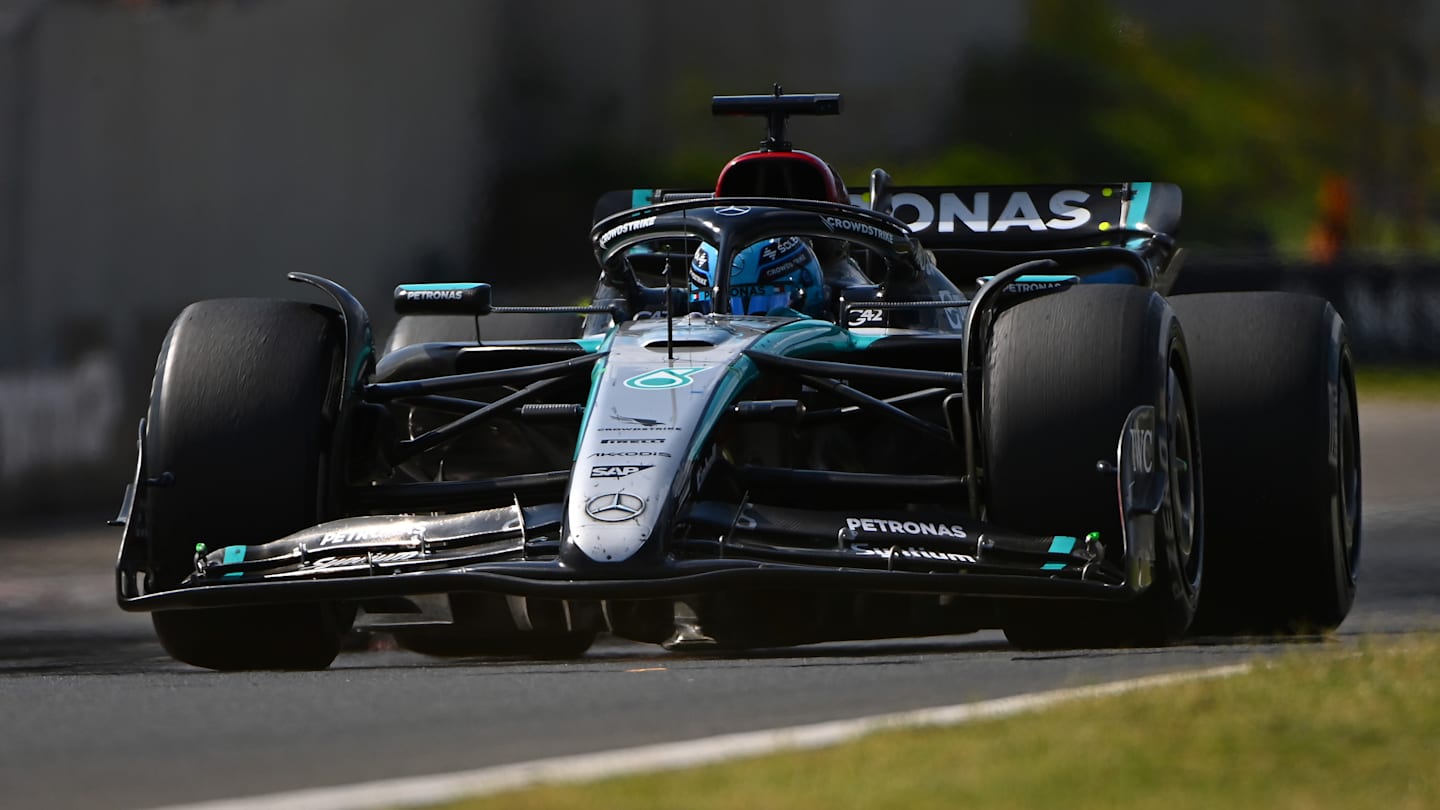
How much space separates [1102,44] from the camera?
93.0 feet

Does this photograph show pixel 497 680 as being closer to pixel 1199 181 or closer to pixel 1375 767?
pixel 1375 767

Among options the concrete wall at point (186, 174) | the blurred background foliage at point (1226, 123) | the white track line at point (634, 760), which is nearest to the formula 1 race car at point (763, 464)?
the white track line at point (634, 760)

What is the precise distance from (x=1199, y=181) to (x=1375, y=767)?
2942 cm

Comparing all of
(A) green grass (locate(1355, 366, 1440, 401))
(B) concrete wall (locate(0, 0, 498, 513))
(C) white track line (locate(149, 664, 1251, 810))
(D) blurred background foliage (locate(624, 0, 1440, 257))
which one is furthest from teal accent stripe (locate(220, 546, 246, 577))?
(A) green grass (locate(1355, 366, 1440, 401))

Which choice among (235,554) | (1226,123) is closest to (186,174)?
(235,554)

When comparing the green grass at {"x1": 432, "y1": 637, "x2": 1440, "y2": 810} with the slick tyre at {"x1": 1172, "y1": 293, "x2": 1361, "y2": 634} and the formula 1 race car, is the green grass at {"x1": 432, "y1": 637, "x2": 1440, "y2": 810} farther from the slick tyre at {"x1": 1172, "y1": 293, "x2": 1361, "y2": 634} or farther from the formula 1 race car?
the slick tyre at {"x1": 1172, "y1": 293, "x2": 1361, "y2": 634}

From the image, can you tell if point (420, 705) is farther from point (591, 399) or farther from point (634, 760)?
point (591, 399)

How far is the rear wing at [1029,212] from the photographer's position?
34.6 feet

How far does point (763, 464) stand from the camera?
7.60 metres

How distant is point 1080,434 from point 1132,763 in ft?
7.72

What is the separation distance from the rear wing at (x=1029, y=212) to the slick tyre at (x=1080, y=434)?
329cm

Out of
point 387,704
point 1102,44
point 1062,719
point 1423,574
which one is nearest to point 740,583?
point 387,704

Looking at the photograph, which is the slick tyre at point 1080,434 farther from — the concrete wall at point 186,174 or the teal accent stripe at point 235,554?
the concrete wall at point 186,174

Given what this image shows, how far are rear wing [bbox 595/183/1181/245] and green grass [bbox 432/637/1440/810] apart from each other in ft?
17.0
